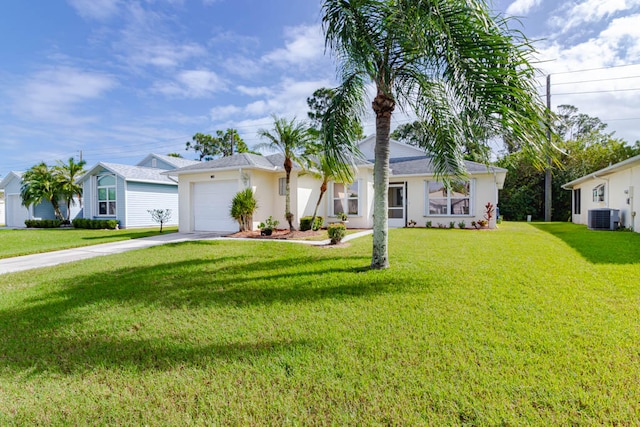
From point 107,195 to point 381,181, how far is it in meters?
21.8

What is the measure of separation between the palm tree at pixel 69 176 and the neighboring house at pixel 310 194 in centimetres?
1172

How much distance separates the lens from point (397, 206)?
18.6 m

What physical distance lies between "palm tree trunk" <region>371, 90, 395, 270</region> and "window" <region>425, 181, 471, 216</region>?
1120 centimetres

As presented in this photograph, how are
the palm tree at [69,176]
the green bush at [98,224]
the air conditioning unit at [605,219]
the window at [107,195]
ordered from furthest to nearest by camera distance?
the palm tree at [69,176] → the window at [107,195] → the green bush at [98,224] → the air conditioning unit at [605,219]

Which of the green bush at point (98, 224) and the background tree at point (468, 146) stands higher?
the background tree at point (468, 146)

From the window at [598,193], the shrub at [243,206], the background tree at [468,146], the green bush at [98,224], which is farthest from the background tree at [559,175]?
the green bush at [98,224]

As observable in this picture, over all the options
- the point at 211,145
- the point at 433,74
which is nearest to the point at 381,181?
the point at 433,74

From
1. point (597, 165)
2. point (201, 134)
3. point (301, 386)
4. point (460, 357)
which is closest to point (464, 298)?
point (460, 357)

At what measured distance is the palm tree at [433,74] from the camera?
5.09m

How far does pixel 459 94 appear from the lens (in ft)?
19.0

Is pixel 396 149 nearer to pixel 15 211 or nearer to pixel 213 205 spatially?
pixel 213 205

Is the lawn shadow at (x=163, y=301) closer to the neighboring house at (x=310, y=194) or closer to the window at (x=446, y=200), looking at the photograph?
the neighboring house at (x=310, y=194)

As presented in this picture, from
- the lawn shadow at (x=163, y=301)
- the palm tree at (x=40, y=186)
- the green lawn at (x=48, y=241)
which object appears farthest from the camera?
the palm tree at (x=40, y=186)

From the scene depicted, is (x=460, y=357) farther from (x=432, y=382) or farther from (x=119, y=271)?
(x=119, y=271)
